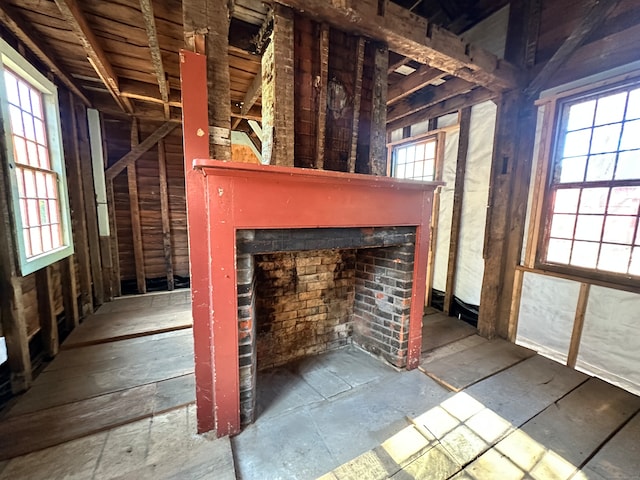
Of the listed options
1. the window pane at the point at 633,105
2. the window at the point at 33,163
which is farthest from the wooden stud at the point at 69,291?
the window pane at the point at 633,105

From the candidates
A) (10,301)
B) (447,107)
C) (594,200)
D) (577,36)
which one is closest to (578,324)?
(594,200)

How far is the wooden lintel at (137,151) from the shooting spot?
3.81 metres

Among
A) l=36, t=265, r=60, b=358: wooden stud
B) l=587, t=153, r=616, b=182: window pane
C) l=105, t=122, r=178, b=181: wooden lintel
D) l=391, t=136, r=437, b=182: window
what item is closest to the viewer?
l=587, t=153, r=616, b=182: window pane

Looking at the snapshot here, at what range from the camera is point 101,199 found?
3740 mm

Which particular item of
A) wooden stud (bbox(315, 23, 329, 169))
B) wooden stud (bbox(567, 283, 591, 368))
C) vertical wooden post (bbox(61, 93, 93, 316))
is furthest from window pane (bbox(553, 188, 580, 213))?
vertical wooden post (bbox(61, 93, 93, 316))

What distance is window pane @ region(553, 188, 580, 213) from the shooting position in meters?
2.35

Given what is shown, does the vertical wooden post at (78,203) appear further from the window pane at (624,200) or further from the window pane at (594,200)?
the window pane at (624,200)

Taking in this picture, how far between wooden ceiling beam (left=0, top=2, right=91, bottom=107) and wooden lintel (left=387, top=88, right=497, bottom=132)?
3942 mm

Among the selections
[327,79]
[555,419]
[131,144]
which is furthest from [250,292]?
[131,144]

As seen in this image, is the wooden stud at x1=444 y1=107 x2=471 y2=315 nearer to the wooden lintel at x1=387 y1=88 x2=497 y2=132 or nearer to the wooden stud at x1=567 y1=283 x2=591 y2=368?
the wooden lintel at x1=387 y1=88 x2=497 y2=132

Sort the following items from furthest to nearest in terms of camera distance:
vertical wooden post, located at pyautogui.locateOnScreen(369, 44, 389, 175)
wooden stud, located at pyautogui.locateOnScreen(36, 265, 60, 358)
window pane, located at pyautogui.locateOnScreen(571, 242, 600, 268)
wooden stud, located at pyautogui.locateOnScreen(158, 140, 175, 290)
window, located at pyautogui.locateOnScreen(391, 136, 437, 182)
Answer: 1. wooden stud, located at pyautogui.locateOnScreen(158, 140, 175, 290)
2. window, located at pyautogui.locateOnScreen(391, 136, 437, 182)
3. wooden stud, located at pyautogui.locateOnScreen(36, 265, 60, 358)
4. window pane, located at pyautogui.locateOnScreen(571, 242, 600, 268)
5. vertical wooden post, located at pyautogui.locateOnScreen(369, 44, 389, 175)

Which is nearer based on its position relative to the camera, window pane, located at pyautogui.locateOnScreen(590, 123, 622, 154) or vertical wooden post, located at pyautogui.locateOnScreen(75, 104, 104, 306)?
window pane, located at pyautogui.locateOnScreen(590, 123, 622, 154)

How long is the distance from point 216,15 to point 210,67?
0.90 feet

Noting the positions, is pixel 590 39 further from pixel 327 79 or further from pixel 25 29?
pixel 25 29
